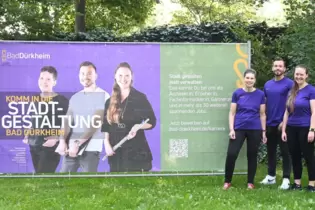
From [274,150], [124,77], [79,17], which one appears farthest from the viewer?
[79,17]

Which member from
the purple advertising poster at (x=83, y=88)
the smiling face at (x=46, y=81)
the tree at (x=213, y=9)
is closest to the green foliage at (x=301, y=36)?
the purple advertising poster at (x=83, y=88)

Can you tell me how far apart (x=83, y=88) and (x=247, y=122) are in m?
2.42

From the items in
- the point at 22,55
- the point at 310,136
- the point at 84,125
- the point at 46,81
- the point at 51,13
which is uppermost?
the point at 51,13

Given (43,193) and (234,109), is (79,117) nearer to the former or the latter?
(43,193)

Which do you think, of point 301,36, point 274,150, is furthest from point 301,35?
point 274,150

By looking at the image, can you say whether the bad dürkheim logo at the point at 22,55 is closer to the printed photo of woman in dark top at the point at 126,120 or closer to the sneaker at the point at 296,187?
the printed photo of woman in dark top at the point at 126,120

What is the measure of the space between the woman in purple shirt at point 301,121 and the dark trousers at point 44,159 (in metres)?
3.33

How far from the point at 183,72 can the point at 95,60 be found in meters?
1.32

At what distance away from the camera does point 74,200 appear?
5859mm

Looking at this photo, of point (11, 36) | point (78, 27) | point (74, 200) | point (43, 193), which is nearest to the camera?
point (74, 200)

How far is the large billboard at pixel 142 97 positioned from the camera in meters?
6.80

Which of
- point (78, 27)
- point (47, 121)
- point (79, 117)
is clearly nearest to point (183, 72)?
point (79, 117)

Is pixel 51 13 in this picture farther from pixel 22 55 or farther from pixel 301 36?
pixel 301 36

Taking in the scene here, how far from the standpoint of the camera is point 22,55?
6762 millimetres
